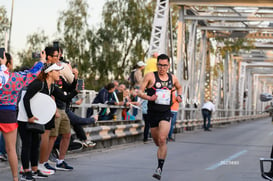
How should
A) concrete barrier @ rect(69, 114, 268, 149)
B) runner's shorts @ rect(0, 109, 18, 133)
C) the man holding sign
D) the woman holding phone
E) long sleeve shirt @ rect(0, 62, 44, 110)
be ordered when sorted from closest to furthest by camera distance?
runner's shorts @ rect(0, 109, 18, 133), long sleeve shirt @ rect(0, 62, 44, 110), the woman holding phone, the man holding sign, concrete barrier @ rect(69, 114, 268, 149)

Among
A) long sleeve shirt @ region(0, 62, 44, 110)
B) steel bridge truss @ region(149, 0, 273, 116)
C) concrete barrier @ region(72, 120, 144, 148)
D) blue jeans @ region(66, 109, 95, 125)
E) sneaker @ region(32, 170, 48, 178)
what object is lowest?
sneaker @ region(32, 170, 48, 178)

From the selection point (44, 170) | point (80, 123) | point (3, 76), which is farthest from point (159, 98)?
point (3, 76)

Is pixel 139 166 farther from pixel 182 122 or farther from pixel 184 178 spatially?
pixel 182 122

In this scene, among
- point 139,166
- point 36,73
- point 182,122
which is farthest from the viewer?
point 182,122

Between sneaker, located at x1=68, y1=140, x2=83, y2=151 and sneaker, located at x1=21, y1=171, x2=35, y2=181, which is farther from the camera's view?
sneaker, located at x1=68, y1=140, x2=83, y2=151

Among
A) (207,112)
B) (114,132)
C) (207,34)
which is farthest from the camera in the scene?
(207,34)

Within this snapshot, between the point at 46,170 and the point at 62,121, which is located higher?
the point at 62,121

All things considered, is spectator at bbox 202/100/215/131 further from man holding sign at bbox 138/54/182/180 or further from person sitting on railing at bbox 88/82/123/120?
man holding sign at bbox 138/54/182/180

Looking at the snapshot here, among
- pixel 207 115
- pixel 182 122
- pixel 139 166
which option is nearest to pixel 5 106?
pixel 139 166

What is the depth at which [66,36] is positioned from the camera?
46969 millimetres

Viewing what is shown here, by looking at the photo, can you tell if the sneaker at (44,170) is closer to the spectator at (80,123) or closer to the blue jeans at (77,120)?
the spectator at (80,123)

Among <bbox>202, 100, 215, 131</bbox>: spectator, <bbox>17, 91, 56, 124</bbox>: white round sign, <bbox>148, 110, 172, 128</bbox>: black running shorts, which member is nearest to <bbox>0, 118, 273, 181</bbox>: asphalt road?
<bbox>148, 110, 172, 128</bbox>: black running shorts

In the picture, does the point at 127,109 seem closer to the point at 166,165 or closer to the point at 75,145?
the point at 75,145

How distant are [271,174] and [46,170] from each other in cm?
313
